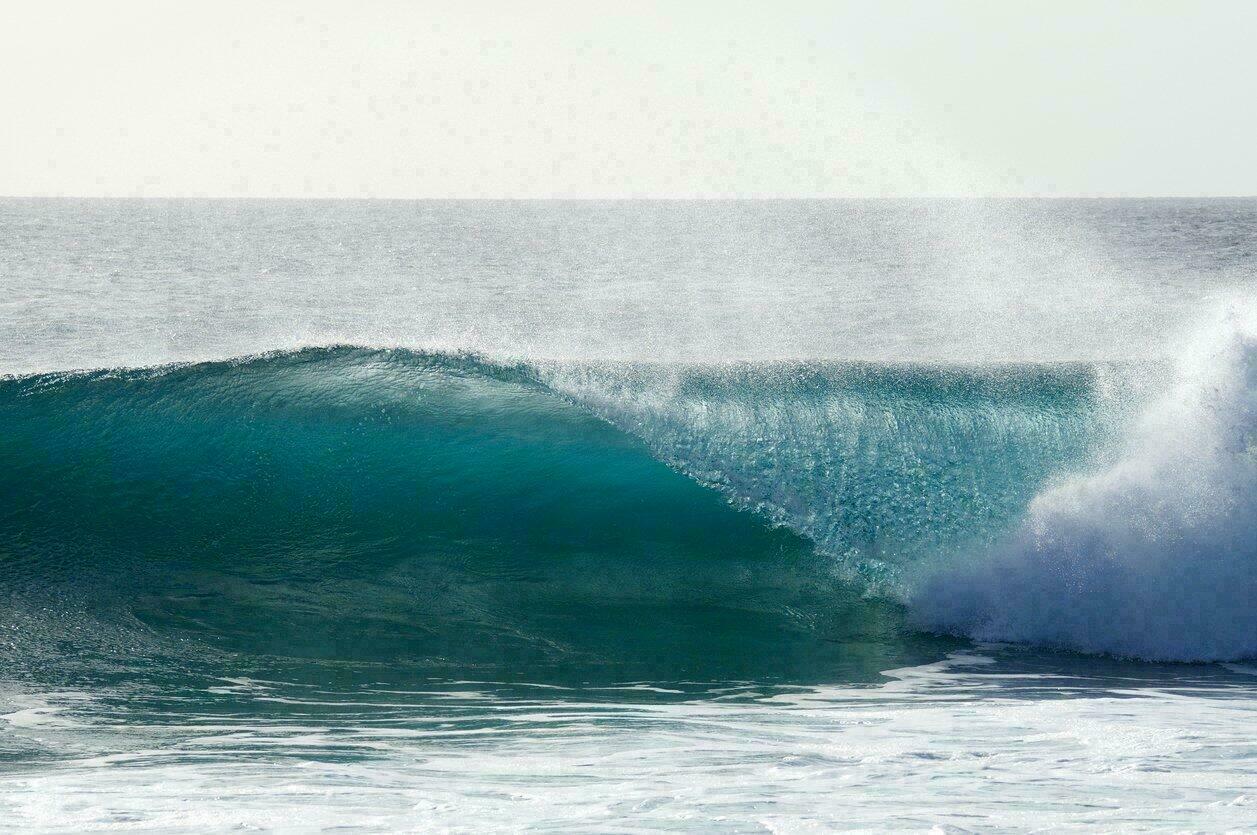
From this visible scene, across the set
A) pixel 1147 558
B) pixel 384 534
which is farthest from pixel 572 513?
pixel 1147 558

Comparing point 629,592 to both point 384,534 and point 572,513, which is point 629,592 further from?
point 384,534

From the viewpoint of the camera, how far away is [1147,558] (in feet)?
18.9

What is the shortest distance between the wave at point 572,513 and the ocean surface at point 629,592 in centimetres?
2

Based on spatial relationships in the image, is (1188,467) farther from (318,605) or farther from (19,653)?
(19,653)

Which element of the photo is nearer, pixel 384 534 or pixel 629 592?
pixel 629 592

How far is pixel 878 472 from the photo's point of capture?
6641mm

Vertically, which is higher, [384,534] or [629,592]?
[384,534]

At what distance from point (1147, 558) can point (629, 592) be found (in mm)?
2679

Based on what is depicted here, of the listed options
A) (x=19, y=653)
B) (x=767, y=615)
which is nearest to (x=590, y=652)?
(x=767, y=615)

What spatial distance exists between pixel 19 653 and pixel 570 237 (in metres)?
40.1

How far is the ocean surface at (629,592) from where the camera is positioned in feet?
11.5

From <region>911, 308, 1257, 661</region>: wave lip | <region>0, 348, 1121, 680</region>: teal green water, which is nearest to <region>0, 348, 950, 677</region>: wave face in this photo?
<region>0, 348, 1121, 680</region>: teal green water

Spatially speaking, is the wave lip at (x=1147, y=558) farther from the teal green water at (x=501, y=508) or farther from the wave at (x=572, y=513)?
the teal green water at (x=501, y=508)

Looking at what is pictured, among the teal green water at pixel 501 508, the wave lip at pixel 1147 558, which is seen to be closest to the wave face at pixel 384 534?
the teal green water at pixel 501 508
